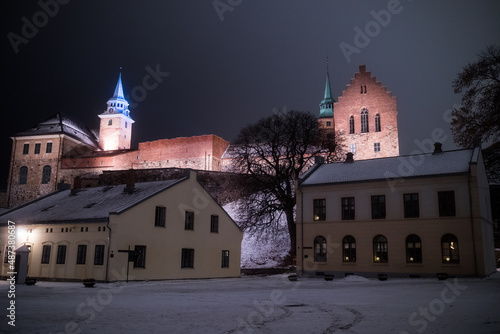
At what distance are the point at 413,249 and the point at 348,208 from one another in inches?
187

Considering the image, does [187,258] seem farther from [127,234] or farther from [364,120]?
[364,120]

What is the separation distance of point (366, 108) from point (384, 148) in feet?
22.5

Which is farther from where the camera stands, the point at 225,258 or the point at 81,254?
the point at 225,258

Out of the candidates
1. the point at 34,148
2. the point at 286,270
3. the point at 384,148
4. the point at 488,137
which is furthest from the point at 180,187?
the point at 34,148

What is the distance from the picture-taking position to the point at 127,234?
25.2m

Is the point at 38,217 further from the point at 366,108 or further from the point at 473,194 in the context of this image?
the point at 366,108

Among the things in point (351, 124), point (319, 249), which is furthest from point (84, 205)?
point (351, 124)

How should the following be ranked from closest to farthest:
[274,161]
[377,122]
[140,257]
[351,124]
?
[140,257] < [274,161] < [377,122] < [351,124]

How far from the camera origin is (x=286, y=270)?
1379 inches

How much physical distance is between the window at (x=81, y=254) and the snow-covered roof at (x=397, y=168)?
1462 centimetres

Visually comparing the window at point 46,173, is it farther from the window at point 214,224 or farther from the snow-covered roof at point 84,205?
the window at point 214,224

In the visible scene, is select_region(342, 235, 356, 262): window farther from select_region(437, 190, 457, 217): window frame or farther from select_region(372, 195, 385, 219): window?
select_region(437, 190, 457, 217): window frame

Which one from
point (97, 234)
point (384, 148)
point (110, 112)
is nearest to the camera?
point (97, 234)

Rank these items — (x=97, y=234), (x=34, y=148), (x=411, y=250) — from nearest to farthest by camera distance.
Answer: (x=97, y=234)
(x=411, y=250)
(x=34, y=148)
